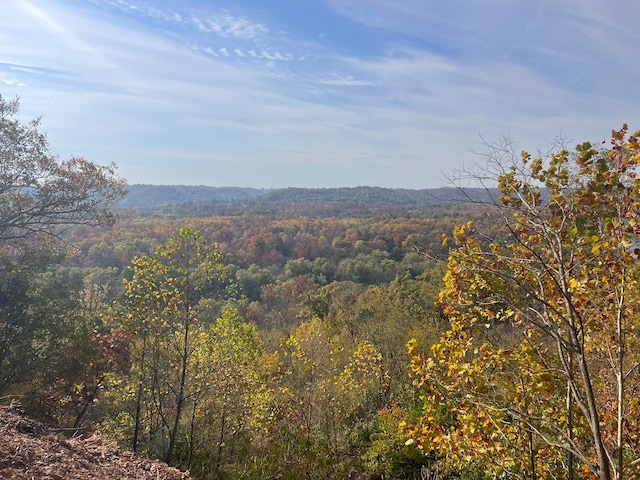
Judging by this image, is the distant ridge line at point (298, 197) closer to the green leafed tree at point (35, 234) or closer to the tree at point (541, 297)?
the green leafed tree at point (35, 234)

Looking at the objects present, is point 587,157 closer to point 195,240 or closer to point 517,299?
point 517,299

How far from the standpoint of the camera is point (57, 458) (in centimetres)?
450

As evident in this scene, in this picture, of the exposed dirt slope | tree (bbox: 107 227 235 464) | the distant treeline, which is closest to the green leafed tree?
tree (bbox: 107 227 235 464)

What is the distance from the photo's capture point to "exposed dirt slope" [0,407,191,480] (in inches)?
162

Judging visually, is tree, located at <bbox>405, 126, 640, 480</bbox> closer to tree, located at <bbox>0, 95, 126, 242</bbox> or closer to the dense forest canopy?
the dense forest canopy

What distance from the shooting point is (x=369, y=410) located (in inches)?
641

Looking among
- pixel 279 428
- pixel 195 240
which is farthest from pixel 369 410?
pixel 195 240

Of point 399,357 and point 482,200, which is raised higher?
point 482,200

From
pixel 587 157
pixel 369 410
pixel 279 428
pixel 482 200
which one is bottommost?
pixel 369 410

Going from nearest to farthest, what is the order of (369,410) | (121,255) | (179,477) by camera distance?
(179,477) < (369,410) < (121,255)

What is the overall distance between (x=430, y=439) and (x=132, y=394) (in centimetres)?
796

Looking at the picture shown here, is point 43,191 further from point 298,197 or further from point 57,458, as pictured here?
point 298,197

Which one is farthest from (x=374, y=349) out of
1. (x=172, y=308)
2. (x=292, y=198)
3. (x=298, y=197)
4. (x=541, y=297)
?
(x=298, y=197)

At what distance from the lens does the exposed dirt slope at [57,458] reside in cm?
411
